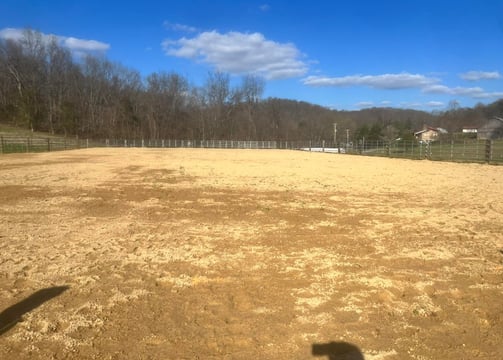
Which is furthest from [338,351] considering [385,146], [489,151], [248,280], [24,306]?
[385,146]

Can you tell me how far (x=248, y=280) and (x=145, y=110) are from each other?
98591mm

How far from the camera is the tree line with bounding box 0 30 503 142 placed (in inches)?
3314

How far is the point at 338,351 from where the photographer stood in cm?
361

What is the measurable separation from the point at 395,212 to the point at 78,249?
7184mm

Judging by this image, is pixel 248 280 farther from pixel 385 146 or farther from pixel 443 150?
pixel 385 146

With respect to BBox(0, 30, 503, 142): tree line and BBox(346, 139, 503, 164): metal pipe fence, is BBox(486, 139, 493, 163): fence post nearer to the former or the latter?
BBox(346, 139, 503, 164): metal pipe fence

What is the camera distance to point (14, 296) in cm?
470

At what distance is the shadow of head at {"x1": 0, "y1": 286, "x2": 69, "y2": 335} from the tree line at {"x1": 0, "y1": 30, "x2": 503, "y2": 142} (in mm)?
73919

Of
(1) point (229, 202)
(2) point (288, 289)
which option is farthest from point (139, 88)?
(2) point (288, 289)

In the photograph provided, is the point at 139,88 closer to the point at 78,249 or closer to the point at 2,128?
the point at 2,128

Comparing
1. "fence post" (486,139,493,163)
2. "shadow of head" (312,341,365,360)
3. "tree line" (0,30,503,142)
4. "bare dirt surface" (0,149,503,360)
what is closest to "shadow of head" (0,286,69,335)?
"bare dirt surface" (0,149,503,360)

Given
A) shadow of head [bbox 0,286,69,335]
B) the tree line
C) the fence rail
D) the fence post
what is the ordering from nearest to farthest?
1. shadow of head [bbox 0,286,69,335]
2. the fence post
3. the fence rail
4. the tree line

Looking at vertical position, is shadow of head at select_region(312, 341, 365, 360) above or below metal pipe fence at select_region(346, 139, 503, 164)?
below

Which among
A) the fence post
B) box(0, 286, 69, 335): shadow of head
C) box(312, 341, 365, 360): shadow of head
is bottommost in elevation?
box(312, 341, 365, 360): shadow of head
